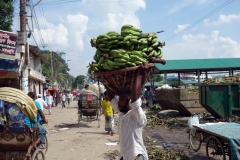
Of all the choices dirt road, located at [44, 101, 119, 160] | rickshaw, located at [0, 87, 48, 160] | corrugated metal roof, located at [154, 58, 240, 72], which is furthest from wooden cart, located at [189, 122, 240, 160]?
corrugated metal roof, located at [154, 58, 240, 72]

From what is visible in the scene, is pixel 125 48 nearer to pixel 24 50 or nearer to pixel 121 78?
pixel 121 78

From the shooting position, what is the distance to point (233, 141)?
504 cm

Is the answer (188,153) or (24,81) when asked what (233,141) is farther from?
(24,81)

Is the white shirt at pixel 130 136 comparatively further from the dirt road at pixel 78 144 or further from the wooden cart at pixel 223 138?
the dirt road at pixel 78 144

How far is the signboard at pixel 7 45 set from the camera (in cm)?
1365

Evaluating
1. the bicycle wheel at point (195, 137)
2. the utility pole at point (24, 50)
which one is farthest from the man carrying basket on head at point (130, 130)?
the utility pole at point (24, 50)

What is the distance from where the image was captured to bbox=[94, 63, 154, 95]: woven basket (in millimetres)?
2764

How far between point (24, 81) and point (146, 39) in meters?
10.3

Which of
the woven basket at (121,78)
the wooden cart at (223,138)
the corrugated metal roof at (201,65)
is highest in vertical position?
the corrugated metal roof at (201,65)

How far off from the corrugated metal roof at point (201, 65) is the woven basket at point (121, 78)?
1807 cm

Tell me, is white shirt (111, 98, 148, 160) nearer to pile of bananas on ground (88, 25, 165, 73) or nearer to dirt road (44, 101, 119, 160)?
pile of bananas on ground (88, 25, 165, 73)

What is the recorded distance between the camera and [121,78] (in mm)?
2832

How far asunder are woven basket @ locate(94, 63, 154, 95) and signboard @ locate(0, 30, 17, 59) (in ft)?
40.6

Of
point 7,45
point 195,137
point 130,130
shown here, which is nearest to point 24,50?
point 7,45
